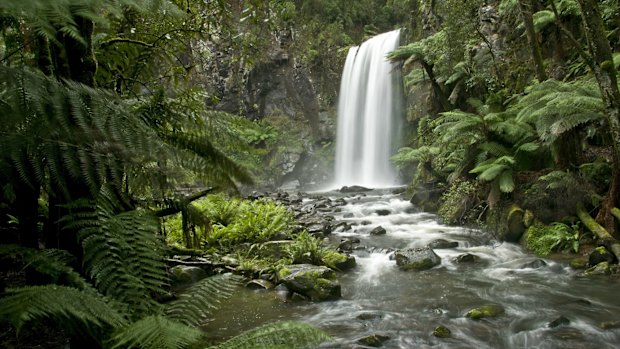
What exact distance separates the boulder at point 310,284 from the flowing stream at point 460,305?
0.13m

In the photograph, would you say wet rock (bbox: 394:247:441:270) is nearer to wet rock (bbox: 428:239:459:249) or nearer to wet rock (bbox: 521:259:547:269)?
wet rock (bbox: 428:239:459:249)

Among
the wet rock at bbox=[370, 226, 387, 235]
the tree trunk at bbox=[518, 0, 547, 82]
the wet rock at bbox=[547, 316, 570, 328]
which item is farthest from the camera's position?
the wet rock at bbox=[370, 226, 387, 235]

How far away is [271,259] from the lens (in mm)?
6699

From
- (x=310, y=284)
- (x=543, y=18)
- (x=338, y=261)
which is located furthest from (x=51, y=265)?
(x=543, y=18)

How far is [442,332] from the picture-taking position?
Answer: 163 inches

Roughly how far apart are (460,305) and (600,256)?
7.70 feet

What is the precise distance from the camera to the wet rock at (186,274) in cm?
500

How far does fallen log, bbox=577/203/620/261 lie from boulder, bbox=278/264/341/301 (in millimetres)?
3670

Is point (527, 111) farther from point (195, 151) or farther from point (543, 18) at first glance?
point (195, 151)

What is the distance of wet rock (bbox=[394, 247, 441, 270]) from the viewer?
6.54 meters

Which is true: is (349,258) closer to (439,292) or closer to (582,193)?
(439,292)

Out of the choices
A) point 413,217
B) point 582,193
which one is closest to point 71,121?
point 582,193

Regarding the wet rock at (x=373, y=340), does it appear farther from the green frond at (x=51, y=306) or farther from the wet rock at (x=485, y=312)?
the green frond at (x=51, y=306)

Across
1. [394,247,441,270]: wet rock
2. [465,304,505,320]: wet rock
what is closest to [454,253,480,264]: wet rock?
[394,247,441,270]: wet rock
